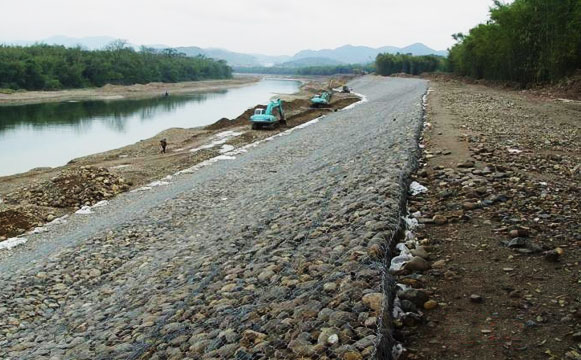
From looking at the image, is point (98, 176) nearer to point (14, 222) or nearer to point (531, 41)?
point (14, 222)

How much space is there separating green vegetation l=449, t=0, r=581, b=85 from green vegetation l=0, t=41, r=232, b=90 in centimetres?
7004

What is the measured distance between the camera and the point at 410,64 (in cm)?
11138

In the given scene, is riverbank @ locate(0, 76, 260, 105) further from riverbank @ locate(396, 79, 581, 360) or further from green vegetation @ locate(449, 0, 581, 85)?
riverbank @ locate(396, 79, 581, 360)

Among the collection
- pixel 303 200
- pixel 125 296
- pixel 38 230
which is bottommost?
pixel 38 230

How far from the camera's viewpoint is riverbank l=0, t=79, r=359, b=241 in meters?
14.2

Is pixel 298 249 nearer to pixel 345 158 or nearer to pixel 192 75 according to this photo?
pixel 345 158

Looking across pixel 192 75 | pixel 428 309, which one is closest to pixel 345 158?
pixel 428 309

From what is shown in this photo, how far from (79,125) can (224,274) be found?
42061mm

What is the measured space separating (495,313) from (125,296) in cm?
528

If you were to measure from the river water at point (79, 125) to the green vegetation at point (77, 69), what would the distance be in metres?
20.2

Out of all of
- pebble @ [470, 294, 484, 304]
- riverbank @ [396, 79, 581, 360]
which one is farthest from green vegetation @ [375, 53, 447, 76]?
pebble @ [470, 294, 484, 304]

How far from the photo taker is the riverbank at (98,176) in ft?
46.7

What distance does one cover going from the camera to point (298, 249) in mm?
6840

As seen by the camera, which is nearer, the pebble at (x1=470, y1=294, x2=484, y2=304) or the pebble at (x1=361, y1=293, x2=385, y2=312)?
the pebble at (x1=361, y1=293, x2=385, y2=312)
